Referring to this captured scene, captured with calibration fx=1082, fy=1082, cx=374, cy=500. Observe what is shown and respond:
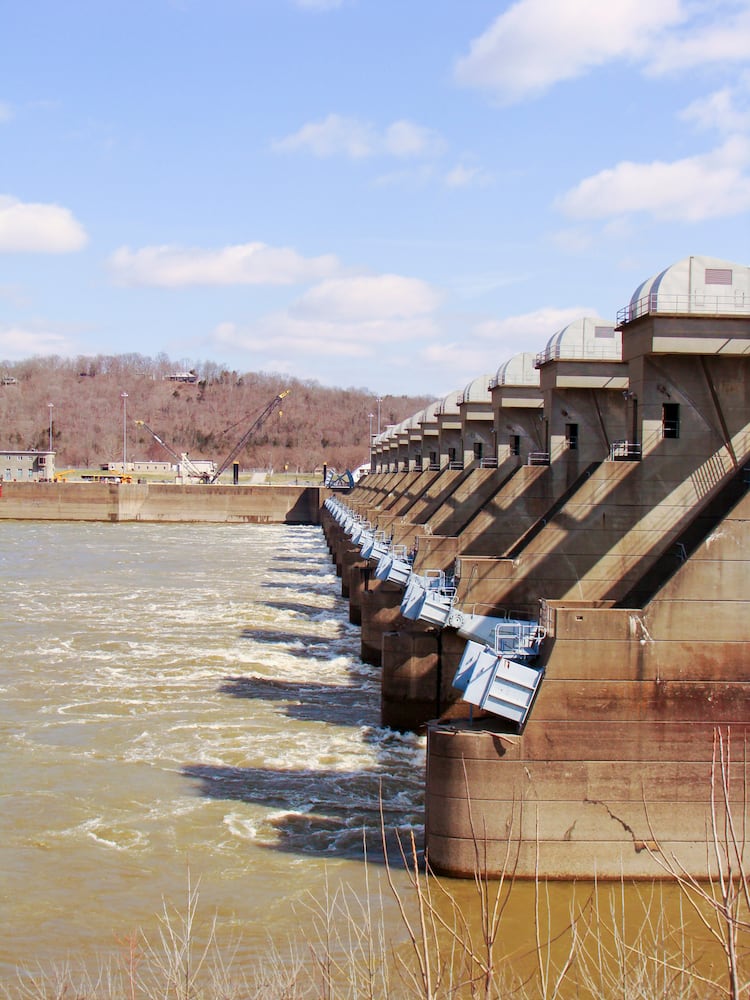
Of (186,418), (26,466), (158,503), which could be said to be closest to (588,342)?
(158,503)

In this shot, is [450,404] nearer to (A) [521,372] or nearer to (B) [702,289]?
(A) [521,372]

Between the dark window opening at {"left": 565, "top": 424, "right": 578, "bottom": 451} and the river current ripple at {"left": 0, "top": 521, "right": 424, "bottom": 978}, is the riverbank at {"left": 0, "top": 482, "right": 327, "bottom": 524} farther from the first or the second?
the dark window opening at {"left": 565, "top": 424, "right": 578, "bottom": 451}

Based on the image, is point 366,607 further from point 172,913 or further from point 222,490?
point 222,490

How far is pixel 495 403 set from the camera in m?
35.2

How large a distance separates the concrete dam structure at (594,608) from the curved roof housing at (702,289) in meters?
0.03

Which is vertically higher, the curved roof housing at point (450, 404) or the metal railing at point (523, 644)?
the curved roof housing at point (450, 404)

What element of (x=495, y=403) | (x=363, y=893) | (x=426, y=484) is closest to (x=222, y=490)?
(x=426, y=484)

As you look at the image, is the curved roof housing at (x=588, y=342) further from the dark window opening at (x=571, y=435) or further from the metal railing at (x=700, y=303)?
the metal railing at (x=700, y=303)

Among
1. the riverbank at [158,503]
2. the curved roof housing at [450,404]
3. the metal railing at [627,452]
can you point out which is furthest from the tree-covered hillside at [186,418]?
the metal railing at [627,452]

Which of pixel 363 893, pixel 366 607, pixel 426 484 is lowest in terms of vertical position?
pixel 363 893

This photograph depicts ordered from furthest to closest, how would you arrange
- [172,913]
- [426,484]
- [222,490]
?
[222,490], [426,484], [172,913]

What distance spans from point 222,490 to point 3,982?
264 ft

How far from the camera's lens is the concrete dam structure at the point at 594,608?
12.8 metres

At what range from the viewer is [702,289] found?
18438 mm
